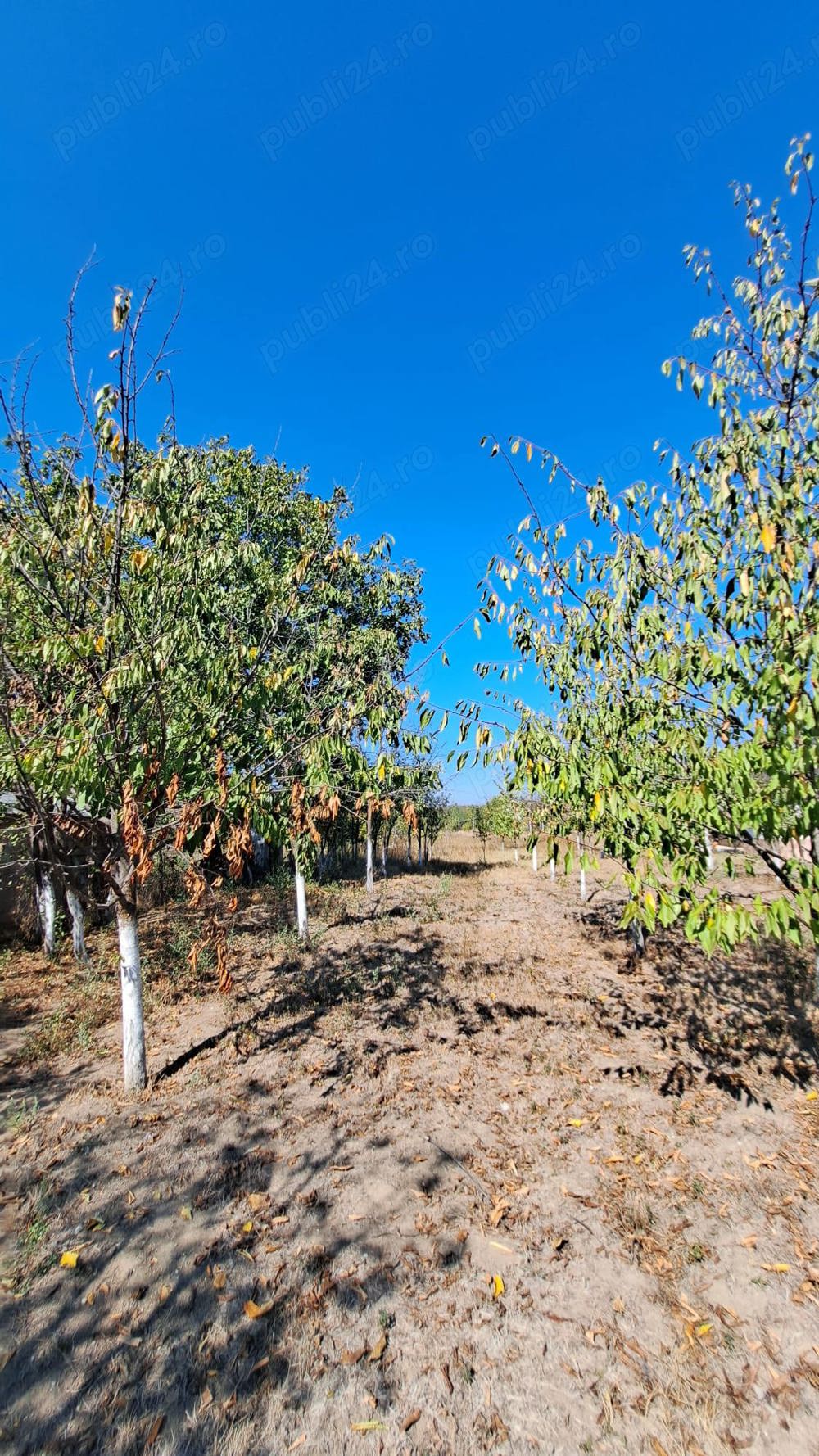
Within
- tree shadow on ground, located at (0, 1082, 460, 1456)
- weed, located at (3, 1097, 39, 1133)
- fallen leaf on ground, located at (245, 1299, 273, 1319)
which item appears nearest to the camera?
tree shadow on ground, located at (0, 1082, 460, 1456)

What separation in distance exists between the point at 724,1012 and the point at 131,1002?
807 centimetres

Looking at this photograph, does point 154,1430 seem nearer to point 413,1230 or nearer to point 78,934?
point 413,1230

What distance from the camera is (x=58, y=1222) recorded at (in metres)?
4.45

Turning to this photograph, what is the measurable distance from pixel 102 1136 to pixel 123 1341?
242cm

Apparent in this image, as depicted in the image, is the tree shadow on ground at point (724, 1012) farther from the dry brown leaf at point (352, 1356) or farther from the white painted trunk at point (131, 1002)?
the white painted trunk at point (131, 1002)

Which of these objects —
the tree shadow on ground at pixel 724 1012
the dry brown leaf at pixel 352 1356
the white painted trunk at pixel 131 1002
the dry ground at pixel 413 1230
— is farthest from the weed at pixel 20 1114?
the tree shadow on ground at pixel 724 1012

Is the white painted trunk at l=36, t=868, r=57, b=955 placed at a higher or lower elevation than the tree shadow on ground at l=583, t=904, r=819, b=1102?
higher

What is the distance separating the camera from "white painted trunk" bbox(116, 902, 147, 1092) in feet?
19.8

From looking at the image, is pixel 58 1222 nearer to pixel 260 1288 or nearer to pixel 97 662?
pixel 260 1288

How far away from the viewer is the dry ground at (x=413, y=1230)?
3090 millimetres

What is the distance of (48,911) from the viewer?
1156 centimetres

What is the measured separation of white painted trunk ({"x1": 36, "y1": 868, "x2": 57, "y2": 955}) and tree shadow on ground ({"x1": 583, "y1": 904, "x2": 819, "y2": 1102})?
10248mm

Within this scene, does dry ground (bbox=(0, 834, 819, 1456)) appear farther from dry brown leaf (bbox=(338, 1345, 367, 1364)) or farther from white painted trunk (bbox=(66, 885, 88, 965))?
white painted trunk (bbox=(66, 885, 88, 965))

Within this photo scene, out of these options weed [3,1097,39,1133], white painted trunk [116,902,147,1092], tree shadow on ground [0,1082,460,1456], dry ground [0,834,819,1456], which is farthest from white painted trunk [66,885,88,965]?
tree shadow on ground [0,1082,460,1456]
